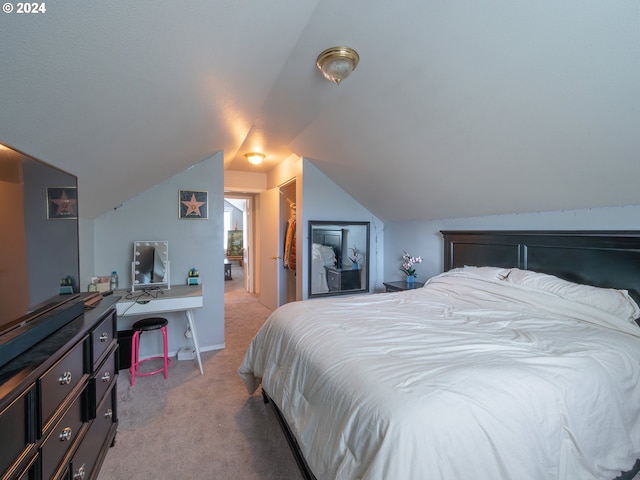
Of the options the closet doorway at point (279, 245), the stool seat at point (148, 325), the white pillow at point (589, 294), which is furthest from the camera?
the closet doorway at point (279, 245)

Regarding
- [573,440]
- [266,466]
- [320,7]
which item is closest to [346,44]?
[320,7]

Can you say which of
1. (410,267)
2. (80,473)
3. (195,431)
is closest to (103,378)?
(80,473)

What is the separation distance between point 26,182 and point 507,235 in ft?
10.6

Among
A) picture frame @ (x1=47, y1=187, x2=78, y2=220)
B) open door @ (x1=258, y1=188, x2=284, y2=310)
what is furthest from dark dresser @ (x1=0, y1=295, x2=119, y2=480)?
open door @ (x1=258, y1=188, x2=284, y2=310)

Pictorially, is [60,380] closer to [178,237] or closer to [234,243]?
[178,237]

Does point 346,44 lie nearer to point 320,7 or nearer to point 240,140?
point 320,7

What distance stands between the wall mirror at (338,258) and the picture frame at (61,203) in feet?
8.73

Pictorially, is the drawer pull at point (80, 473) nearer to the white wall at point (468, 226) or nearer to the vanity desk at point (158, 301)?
the vanity desk at point (158, 301)

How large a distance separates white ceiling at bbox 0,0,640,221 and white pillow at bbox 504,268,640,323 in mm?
614

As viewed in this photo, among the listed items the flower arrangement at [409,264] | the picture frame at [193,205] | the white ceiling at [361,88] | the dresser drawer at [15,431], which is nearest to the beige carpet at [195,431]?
the dresser drawer at [15,431]

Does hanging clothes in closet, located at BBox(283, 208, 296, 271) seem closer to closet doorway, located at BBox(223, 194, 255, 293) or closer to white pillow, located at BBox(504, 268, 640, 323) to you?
white pillow, located at BBox(504, 268, 640, 323)

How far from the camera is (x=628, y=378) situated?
137 centimetres

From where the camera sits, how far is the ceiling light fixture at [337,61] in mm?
1729

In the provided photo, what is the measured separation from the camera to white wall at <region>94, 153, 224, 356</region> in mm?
2869
